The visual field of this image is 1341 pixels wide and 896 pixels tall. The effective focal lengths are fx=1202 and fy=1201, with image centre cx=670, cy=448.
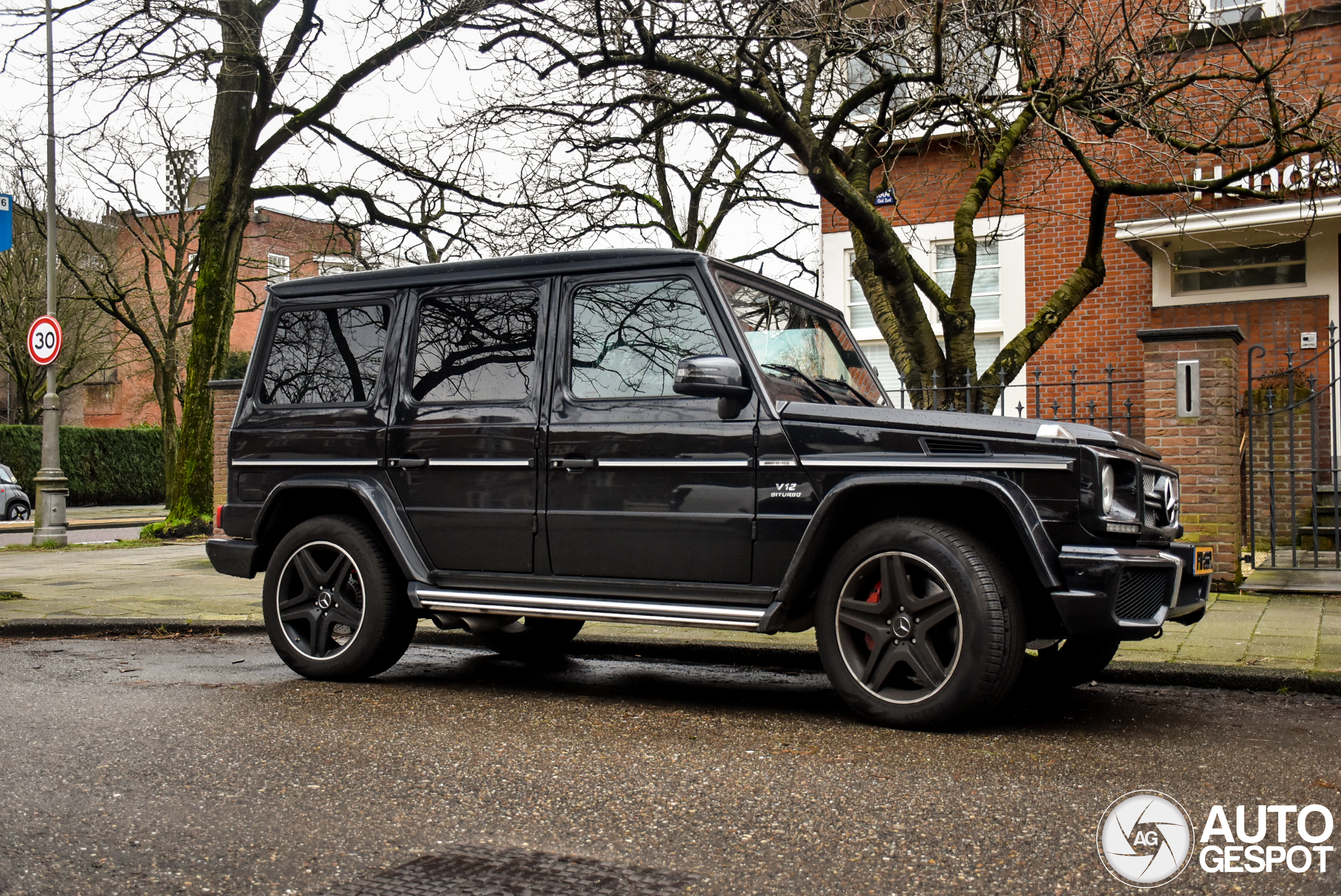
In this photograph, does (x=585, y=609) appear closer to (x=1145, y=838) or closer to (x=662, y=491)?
(x=662, y=491)

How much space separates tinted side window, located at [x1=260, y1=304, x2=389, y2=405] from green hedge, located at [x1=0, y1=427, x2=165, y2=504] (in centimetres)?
3065

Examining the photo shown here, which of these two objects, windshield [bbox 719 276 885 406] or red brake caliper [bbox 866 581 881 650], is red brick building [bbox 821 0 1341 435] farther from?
red brake caliper [bbox 866 581 881 650]

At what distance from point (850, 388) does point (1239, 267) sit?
455 inches

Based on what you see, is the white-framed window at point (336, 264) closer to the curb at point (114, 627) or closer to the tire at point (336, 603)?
the curb at point (114, 627)

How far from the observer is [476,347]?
19.5ft

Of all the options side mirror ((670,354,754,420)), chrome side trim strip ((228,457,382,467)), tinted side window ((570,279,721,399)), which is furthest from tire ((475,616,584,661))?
side mirror ((670,354,754,420))

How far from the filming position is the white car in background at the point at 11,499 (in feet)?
92.0

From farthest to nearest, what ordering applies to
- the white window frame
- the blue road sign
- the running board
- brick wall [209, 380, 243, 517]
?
1. the white window frame
2. brick wall [209, 380, 243, 517]
3. the blue road sign
4. the running board

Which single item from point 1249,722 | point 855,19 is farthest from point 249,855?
point 855,19

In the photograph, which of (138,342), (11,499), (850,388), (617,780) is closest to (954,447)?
(850,388)

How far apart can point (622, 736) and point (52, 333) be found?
49.0 feet

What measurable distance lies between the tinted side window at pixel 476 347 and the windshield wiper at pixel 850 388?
1.46 meters

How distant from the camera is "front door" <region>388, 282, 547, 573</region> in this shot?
5.70 meters
